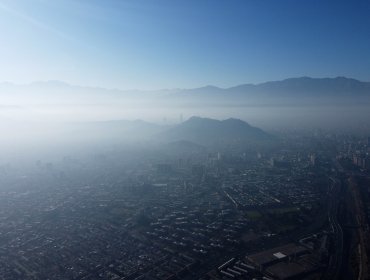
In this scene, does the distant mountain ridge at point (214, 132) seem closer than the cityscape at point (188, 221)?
No

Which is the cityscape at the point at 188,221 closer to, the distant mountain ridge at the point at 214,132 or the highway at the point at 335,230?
the highway at the point at 335,230

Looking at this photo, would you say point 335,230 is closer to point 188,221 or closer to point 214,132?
point 188,221

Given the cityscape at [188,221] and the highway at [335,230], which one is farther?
the cityscape at [188,221]

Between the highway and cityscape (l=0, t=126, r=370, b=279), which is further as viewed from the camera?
cityscape (l=0, t=126, r=370, b=279)

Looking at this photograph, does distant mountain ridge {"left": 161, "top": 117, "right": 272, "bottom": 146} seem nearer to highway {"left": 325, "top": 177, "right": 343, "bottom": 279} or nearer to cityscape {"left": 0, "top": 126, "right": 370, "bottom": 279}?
cityscape {"left": 0, "top": 126, "right": 370, "bottom": 279}

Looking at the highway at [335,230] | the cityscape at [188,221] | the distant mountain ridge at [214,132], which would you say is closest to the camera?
the highway at [335,230]

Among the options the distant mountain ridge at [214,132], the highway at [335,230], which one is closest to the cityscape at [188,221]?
the highway at [335,230]

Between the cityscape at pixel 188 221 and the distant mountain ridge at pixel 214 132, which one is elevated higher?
the distant mountain ridge at pixel 214 132

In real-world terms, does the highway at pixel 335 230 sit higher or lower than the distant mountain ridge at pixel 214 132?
lower

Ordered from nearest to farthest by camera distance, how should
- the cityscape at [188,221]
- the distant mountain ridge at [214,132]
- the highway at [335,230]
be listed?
the highway at [335,230]
the cityscape at [188,221]
the distant mountain ridge at [214,132]

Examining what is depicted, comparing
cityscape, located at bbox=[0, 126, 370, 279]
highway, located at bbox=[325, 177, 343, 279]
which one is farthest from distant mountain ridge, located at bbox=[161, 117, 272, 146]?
highway, located at bbox=[325, 177, 343, 279]

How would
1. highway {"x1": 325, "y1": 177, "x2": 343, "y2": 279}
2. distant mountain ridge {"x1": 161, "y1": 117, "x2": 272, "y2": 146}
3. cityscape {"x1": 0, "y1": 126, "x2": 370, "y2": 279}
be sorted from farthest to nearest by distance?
distant mountain ridge {"x1": 161, "y1": 117, "x2": 272, "y2": 146}, cityscape {"x1": 0, "y1": 126, "x2": 370, "y2": 279}, highway {"x1": 325, "y1": 177, "x2": 343, "y2": 279}
